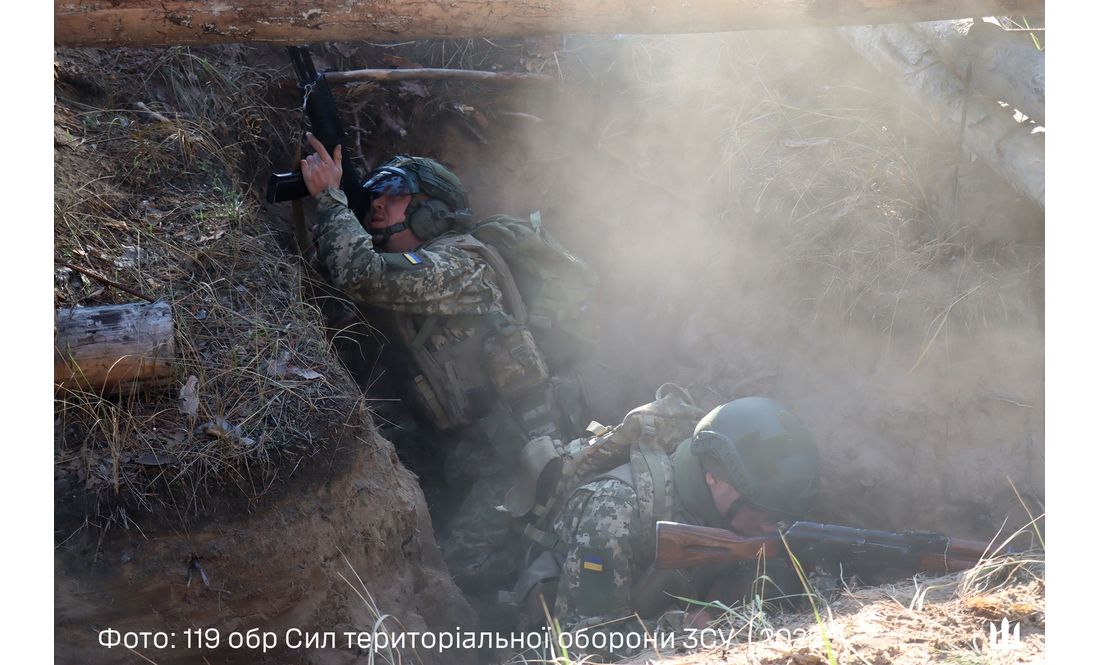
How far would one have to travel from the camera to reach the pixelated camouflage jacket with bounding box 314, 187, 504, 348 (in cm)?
416

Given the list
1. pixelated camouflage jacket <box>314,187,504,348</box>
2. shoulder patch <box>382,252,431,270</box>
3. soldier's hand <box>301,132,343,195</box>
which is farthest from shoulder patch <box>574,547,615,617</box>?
soldier's hand <box>301,132,343,195</box>

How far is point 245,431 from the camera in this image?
113 inches

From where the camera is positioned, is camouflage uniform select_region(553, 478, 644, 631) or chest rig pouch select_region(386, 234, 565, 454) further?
chest rig pouch select_region(386, 234, 565, 454)

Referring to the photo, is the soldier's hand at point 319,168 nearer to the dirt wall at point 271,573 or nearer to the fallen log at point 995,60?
the dirt wall at point 271,573

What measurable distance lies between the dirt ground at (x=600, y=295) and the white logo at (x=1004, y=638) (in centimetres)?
4

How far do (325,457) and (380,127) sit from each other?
3085mm

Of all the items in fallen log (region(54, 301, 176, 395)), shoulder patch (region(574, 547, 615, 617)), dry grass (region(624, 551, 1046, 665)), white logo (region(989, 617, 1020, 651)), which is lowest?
shoulder patch (region(574, 547, 615, 617))

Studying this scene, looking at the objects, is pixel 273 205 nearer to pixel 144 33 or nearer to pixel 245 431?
pixel 144 33

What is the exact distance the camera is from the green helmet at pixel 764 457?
11.1ft

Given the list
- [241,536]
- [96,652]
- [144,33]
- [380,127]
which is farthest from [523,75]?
[96,652]

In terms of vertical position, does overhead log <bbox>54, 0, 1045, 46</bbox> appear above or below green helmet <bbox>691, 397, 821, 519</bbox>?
above

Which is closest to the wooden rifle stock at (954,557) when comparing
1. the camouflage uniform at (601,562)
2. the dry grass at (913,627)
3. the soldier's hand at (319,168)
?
the dry grass at (913,627)

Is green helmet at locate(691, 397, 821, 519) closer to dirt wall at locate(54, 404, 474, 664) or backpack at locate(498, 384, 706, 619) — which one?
backpack at locate(498, 384, 706, 619)

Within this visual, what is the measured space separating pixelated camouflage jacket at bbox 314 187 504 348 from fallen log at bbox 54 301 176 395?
1.45 m
